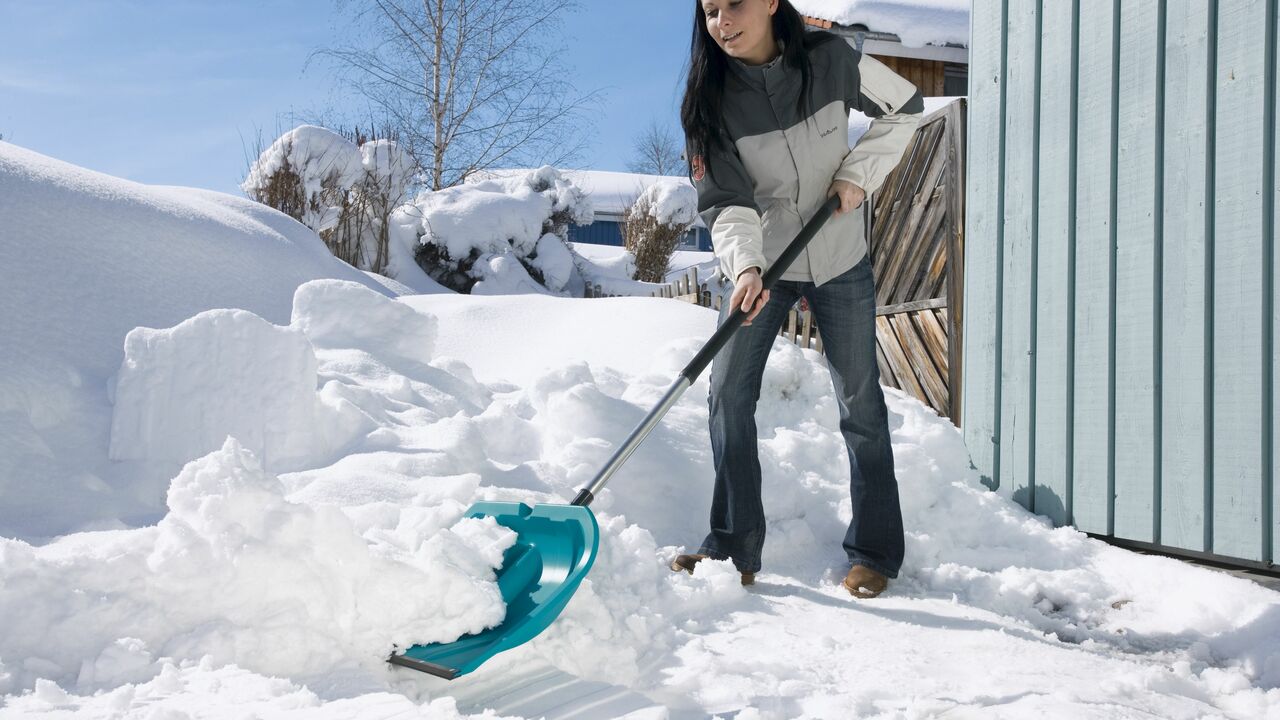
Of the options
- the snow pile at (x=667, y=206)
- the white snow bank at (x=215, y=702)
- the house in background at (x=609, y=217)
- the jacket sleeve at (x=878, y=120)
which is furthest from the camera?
the house in background at (x=609, y=217)

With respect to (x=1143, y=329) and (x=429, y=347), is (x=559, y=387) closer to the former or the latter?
(x=429, y=347)

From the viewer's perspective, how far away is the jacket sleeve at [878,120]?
235cm

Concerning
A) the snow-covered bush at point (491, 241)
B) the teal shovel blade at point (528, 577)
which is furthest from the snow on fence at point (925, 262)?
the snow-covered bush at point (491, 241)

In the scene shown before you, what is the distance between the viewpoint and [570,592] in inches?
69.3

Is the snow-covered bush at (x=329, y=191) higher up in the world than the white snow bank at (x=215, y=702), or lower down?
higher up

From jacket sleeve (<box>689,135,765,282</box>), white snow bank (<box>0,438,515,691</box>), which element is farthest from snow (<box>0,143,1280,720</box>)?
jacket sleeve (<box>689,135,765,282</box>)

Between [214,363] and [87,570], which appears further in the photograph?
[214,363]

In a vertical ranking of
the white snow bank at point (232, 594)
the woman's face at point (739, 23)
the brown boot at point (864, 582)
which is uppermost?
the woman's face at point (739, 23)

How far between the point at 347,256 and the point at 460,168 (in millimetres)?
4933

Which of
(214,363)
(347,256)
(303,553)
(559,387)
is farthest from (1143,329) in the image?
(347,256)

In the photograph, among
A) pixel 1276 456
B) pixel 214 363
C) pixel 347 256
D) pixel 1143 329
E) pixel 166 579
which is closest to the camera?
pixel 166 579

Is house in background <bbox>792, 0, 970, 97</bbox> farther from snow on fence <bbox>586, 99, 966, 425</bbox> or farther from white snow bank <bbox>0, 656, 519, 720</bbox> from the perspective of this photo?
white snow bank <bbox>0, 656, 519, 720</bbox>

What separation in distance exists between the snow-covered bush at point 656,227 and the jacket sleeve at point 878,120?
12.6 meters

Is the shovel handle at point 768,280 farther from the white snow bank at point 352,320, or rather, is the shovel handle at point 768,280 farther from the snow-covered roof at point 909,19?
the snow-covered roof at point 909,19
